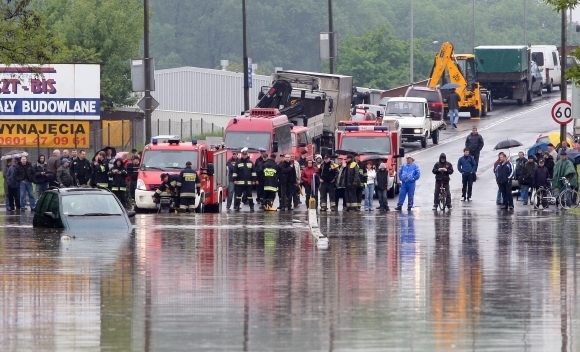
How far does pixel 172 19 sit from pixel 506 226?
12361 centimetres

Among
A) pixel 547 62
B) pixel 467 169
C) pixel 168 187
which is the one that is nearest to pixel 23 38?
pixel 168 187

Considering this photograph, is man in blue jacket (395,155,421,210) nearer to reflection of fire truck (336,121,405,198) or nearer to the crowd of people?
reflection of fire truck (336,121,405,198)

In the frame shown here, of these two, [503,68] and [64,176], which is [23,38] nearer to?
[64,176]

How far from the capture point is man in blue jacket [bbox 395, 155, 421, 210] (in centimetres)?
3347

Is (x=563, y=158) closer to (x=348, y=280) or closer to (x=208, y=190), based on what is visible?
(x=208, y=190)

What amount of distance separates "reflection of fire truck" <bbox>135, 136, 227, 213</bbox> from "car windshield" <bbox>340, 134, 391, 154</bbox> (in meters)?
5.23

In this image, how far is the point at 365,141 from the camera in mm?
38188

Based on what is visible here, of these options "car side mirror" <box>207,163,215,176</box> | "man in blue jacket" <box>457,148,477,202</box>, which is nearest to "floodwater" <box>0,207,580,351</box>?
"car side mirror" <box>207,163,215,176</box>

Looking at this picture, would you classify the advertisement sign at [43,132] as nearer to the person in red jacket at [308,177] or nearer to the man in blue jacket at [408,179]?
the person in red jacket at [308,177]

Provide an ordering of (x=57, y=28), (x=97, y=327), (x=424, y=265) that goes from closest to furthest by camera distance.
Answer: (x=97, y=327) < (x=424, y=265) < (x=57, y=28)

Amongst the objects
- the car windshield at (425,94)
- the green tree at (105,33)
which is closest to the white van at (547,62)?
the car windshield at (425,94)

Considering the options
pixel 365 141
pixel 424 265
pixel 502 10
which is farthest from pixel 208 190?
pixel 502 10

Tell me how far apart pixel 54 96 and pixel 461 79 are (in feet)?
69.4

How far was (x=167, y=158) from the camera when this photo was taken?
3359cm
